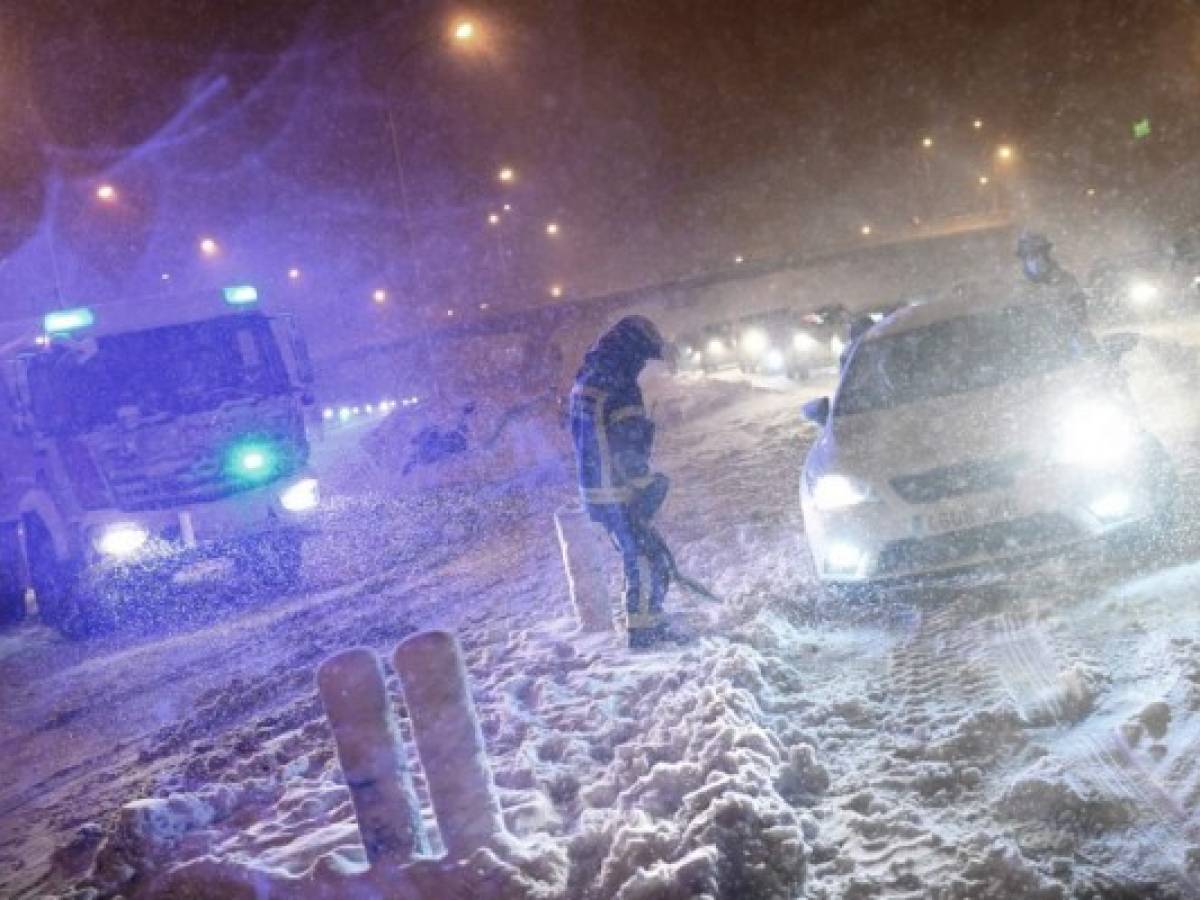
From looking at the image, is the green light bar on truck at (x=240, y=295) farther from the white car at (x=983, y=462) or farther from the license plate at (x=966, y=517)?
the license plate at (x=966, y=517)

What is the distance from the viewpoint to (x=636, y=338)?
18.7 feet

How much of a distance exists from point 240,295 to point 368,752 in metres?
7.84

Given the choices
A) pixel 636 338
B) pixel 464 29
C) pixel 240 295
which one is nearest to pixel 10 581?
pixel 240 295

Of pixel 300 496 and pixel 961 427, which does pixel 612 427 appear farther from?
pixel 300 496

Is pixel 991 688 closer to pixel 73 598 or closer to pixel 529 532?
pixel 529 532

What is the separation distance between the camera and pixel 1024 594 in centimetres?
526

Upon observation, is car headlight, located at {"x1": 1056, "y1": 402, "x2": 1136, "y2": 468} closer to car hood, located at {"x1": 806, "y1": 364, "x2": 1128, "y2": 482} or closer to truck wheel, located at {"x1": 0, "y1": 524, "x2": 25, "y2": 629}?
car hood, located at {"x1": 806, "y1": 364, "x2": 1128, "y2": 482}

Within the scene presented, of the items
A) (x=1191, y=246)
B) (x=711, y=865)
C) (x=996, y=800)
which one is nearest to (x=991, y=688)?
(x=996, y=800)

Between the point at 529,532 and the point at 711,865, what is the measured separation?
27.9ft

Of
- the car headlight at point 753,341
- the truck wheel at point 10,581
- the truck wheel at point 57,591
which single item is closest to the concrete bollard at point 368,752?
the truck wheel at point 57,591

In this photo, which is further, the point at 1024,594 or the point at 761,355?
the point at 761,355

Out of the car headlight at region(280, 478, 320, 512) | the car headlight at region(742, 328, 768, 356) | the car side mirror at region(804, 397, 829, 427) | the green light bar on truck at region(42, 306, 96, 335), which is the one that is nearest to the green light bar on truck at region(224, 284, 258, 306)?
the green light bar on truck at region(42, 306, 96, 335)

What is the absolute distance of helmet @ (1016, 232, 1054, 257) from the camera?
28.0 ft

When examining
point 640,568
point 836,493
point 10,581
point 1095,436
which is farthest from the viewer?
point 10,581
